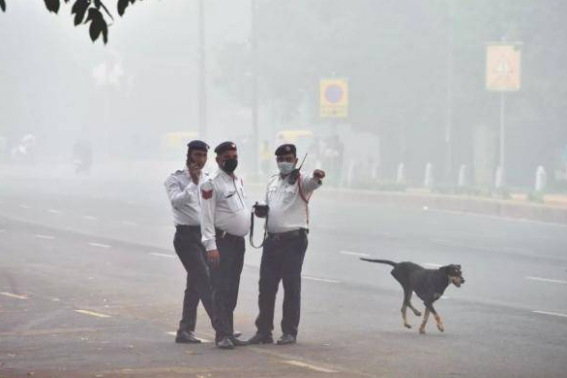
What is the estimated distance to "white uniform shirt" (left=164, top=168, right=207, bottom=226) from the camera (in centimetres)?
1287

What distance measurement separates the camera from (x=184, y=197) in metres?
12.8

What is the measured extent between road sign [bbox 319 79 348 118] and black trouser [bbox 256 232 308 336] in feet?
126

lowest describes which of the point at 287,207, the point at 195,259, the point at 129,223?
the point at 129,223

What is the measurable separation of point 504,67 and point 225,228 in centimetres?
3439

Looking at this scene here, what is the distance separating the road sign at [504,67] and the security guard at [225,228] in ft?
112

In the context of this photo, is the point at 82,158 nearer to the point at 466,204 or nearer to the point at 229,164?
the point at 466,204

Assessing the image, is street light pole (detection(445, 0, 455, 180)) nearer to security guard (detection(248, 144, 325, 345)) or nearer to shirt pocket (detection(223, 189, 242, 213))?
security guard (detection(248, 144, 325, 345))

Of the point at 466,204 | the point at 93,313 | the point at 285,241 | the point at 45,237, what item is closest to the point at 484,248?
the point at 45,237

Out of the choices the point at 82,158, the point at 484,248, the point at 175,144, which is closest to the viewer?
the point at 484,248

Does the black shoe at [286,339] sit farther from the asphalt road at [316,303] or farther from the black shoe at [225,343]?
the black shoe at [225,343]

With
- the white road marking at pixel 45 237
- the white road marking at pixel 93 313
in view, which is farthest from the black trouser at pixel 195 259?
the white road marking at pixel 45 237

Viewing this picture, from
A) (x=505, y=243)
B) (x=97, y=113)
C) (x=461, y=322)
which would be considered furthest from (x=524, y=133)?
(x=97, y=113)

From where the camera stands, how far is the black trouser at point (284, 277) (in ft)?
→ 42.8

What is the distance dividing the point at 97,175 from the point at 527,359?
54.0 metres
